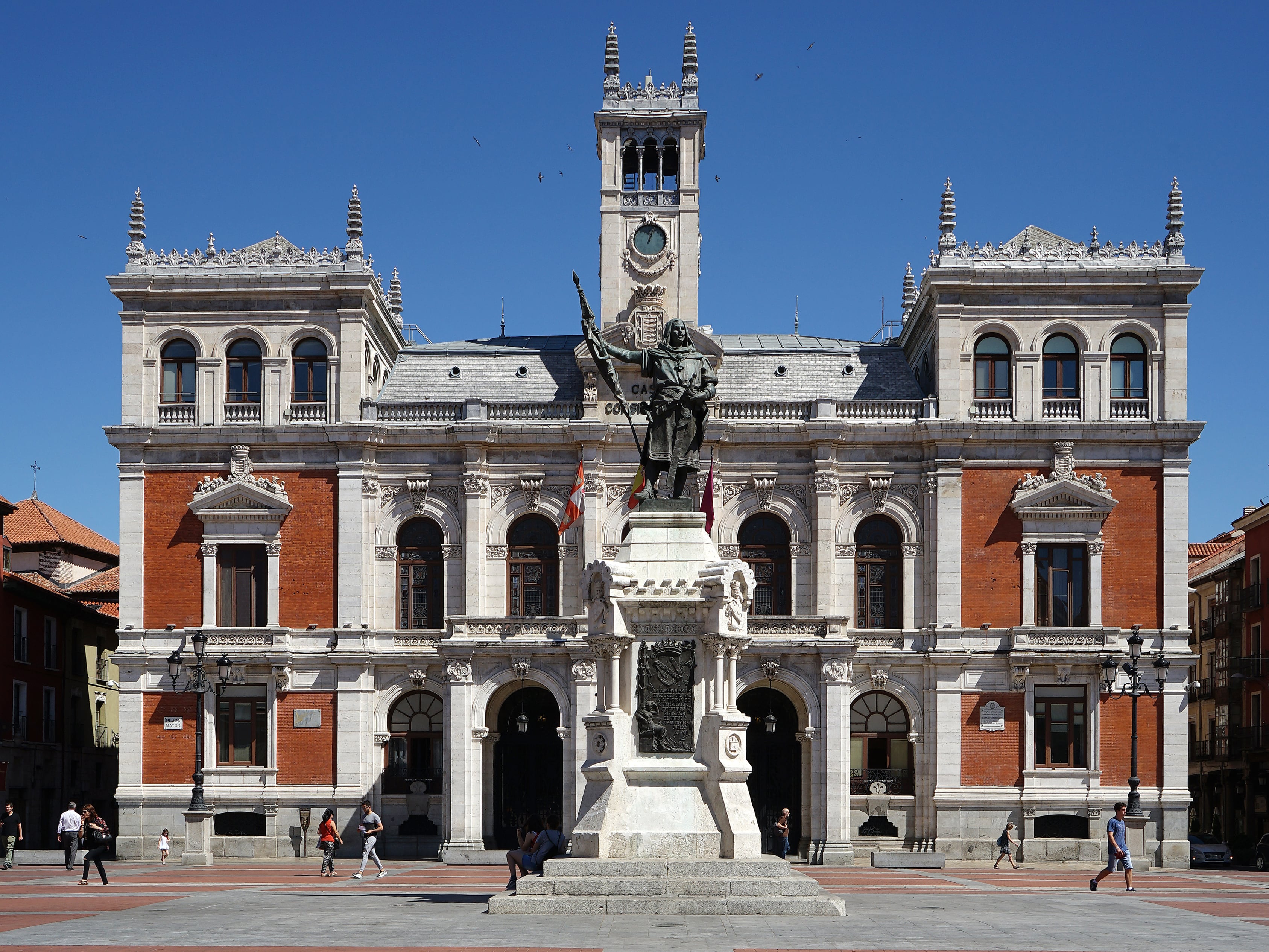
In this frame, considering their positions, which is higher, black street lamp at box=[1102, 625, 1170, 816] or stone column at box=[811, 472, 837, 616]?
stone column at box=[811, 472, 837, 616]

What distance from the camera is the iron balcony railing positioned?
49062 mm

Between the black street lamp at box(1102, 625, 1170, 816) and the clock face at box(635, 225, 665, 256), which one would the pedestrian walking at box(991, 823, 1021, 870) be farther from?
the clock face at box(635, 225, 665, 256)

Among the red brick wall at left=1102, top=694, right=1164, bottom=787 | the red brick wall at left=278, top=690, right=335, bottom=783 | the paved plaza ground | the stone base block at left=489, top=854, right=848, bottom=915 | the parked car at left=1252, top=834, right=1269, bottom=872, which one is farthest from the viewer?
the parked car at left=1252, top=834, right=1269, bottom=872

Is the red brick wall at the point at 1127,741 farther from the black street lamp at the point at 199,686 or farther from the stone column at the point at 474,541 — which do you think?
the black street lamp at the point at 199,686

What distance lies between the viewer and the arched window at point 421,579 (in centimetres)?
5028

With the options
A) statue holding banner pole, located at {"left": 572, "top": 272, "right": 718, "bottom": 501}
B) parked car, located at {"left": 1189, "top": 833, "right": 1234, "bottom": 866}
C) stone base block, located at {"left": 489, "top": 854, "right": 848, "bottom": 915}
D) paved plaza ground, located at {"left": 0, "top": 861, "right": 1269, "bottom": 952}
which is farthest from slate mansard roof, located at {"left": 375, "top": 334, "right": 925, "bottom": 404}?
stone base block, located at {"left": 489, "top": 854, "right": 848, "bottom": 915}

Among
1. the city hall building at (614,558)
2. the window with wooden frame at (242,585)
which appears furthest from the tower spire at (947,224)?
the window with wooden frame at (242,585)

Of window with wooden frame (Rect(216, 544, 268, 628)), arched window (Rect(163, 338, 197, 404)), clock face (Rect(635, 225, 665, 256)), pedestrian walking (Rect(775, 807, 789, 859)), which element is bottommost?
pedestrian walking (Rect(775, 807, 789, 859))

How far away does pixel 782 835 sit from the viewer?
41625 mm

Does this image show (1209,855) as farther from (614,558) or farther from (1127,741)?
(614,558)

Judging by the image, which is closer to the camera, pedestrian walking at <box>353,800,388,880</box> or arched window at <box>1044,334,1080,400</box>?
pedestrian walking at <box>353,800,388,880</box>

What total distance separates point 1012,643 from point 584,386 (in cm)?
1578

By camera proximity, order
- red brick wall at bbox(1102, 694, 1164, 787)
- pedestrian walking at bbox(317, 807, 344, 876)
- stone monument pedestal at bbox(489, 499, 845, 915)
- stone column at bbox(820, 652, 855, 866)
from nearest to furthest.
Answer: stone monument pedestal at bbox(489, 499, 845, 915)
pedestrian walking at bbox(317, 807, 344, 876)
stone column at bbox(820, 652, 855, 866)
red brick wall at bbox(1102, 694, 1164, 787)

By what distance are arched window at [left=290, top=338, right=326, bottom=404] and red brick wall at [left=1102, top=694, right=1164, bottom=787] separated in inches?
1051
